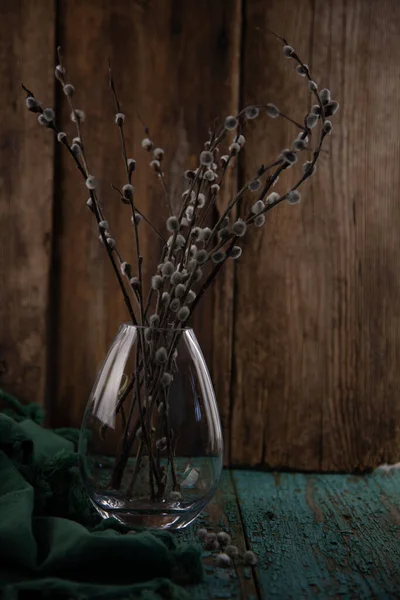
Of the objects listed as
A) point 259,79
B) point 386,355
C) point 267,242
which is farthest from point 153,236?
point 386,355

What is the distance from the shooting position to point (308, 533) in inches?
40.9

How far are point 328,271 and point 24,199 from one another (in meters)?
0.52

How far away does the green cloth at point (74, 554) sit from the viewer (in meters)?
0.81

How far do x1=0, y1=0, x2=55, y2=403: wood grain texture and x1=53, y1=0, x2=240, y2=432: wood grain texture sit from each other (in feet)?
0.11

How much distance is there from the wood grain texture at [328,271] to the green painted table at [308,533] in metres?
0.08

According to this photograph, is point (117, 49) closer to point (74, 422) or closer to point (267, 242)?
point (267, 242)

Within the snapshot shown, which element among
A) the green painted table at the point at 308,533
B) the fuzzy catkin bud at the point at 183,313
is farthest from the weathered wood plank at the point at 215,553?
the fuzzy catkin bud at the point at 183,313

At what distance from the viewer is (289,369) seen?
1334 millimetres

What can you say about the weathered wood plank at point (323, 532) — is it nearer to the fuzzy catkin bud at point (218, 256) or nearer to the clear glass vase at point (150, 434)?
the clear glass vase at point (150, 434)

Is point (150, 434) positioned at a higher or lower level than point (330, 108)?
lower

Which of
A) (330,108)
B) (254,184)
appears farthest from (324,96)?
(254,184)

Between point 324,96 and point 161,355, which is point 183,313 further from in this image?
point 324,96

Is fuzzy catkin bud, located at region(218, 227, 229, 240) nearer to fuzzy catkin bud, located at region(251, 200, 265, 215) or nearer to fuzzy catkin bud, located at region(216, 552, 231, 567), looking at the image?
fuzzy catkin bud, located at region(251, 200, 265, 215)

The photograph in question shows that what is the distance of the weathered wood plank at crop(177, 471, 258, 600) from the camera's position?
0.85m
